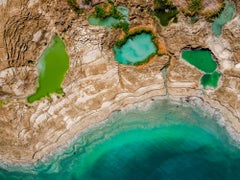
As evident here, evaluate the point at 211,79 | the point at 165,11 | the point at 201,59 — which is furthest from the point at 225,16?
the point at 211,79

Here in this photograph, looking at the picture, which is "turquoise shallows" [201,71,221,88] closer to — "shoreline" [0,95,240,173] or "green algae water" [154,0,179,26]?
"shoreline" [0,95,240,173]

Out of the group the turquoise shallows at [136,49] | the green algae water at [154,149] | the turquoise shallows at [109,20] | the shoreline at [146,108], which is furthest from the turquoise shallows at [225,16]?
the turquoise shallows at [109,20]

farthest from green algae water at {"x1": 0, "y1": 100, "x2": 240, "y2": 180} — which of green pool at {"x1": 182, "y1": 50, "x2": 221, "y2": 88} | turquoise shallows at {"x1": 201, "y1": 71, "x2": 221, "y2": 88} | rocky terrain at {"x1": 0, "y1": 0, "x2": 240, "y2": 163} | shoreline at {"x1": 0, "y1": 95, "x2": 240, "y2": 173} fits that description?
green pool at {"x1": 182, "y1": 50, "x2": 221, "y2": 88}

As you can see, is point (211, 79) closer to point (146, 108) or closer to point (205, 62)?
point (205, 62)

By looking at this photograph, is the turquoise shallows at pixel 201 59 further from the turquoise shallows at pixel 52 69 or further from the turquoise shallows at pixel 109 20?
the turquoise shallows at pixel 52 69

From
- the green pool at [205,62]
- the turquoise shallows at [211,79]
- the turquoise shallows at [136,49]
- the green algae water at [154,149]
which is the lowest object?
the green algae water at [154,149]

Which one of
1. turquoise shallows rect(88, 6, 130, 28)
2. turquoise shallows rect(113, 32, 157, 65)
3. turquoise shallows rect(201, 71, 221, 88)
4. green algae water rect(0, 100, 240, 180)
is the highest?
turquoise shallows rect(88, 6, 130, 28)
